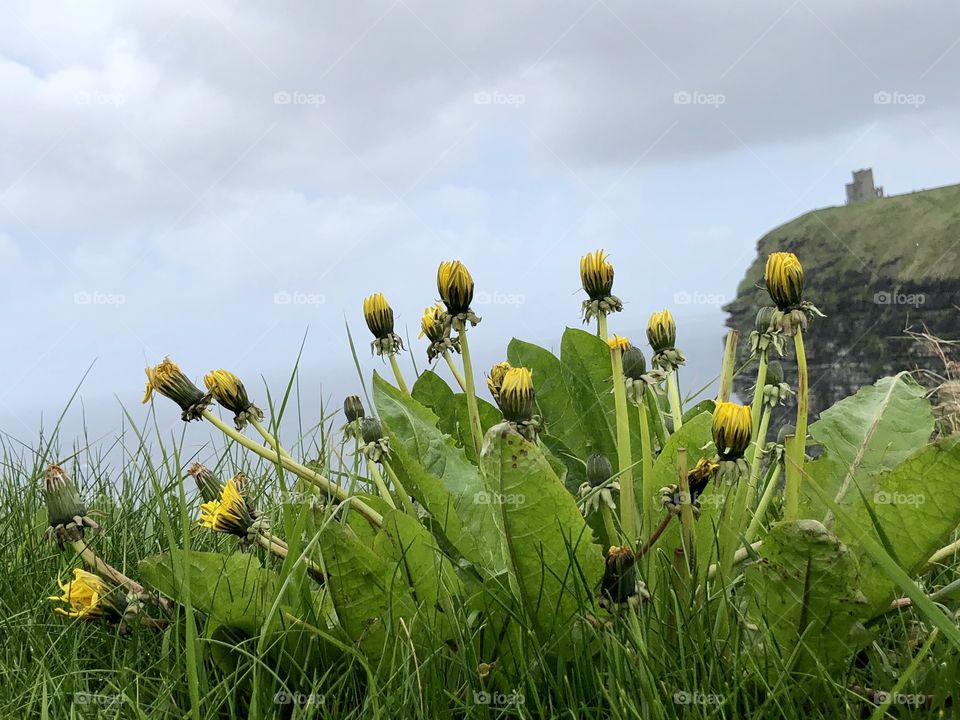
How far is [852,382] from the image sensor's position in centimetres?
5806

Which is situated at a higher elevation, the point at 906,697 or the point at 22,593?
the point at 22,593

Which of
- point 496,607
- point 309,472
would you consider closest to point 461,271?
point 309,472

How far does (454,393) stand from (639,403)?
103 centimetres

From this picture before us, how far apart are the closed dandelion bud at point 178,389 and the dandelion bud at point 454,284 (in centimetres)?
75

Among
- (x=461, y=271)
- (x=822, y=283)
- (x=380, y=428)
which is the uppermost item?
(x=822, y=283)

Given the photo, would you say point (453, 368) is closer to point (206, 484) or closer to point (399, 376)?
point (399, 376)

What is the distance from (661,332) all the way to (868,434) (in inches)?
31.7

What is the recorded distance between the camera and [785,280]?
2006 millimetres

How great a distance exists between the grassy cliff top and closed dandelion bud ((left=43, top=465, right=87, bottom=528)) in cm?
5843

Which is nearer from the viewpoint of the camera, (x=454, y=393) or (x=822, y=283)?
(x=454, y=393)

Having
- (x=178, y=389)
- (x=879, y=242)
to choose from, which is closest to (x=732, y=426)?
(x=178, y=389)

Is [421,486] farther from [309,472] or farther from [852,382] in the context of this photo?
[852,382]

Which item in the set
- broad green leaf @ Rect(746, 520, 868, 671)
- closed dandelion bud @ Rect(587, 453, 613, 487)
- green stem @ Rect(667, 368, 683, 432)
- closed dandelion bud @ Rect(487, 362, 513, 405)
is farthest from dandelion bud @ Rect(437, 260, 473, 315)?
broad green leaf @ Rect(746, 520, 868, 671)

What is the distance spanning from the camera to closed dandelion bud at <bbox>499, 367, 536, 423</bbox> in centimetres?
200
